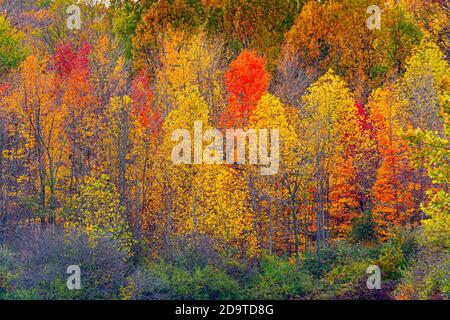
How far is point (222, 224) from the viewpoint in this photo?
30828mm

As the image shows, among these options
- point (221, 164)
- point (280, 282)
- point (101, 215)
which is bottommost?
point (280, 282)

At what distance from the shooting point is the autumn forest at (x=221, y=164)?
27.0 metres

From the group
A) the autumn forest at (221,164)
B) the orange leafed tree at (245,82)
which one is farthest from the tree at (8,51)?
the orange leafed tree at (245,82)

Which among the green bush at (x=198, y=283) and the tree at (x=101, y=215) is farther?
the tree at (x=101, y=215)

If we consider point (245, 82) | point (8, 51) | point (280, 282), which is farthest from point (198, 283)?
point (8, 51)

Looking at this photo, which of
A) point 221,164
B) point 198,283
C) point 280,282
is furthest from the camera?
point 221,164

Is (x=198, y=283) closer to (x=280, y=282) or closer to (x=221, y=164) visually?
(x=280, y=282)

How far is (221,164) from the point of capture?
3228 cm

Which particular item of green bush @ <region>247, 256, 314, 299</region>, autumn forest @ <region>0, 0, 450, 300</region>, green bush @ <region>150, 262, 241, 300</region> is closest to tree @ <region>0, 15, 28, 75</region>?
autumn forest @ <region>0, 0, 450, 300</region>

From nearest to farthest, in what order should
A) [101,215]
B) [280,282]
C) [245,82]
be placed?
[280,282] < [101,215] < [245,82]

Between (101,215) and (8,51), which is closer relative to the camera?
(101,215)

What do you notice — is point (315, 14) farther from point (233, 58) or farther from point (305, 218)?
point (305, 218)

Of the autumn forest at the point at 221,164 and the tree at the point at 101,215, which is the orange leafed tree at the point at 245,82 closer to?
the autumn forest at the point at 221,164

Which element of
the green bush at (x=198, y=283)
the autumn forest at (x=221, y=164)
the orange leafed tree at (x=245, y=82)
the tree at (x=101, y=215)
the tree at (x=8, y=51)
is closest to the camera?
the green bush at (x=198, y=283)
